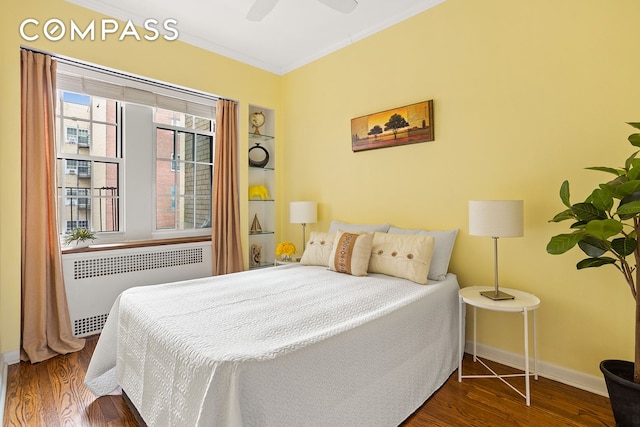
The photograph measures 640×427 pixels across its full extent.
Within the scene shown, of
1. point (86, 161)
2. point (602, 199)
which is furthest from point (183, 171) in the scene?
point (602, 199)

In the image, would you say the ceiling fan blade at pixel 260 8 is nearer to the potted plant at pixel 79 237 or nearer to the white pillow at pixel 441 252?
the white pillow at pixel 441 252

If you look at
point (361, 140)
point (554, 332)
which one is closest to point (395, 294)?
point (554, 332)

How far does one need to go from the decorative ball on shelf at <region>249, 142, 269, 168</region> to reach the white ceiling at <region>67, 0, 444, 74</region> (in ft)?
3.36

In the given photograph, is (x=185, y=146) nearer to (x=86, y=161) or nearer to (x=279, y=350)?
(x=86, y=161)

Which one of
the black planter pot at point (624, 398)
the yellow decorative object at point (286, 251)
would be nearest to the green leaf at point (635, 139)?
the black planter pot at point (624, 398)

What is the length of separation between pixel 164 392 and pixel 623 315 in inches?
103

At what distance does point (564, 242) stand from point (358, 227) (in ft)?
5.65

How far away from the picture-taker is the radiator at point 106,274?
2.84 m

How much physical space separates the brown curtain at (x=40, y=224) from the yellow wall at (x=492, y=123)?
0.23ft

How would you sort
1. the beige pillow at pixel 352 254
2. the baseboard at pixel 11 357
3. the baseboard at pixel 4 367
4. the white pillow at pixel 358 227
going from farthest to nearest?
the white pillow at pixel 358 227, the beige pillow at pixel 352 254, the baseboard at pixel 11 357, the baseboard at pixel 4 367

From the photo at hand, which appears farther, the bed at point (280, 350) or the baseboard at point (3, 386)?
the baseboard at point (3, 386)

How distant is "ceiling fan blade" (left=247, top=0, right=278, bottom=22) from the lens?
2.14m

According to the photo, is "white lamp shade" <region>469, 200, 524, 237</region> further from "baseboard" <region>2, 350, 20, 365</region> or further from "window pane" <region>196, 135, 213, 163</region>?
"baseboard" <region>2, 350, 20, 365</region>

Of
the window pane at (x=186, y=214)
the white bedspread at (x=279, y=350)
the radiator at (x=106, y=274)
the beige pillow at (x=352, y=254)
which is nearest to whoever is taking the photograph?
the white bedspread at (x=279, y=350)
